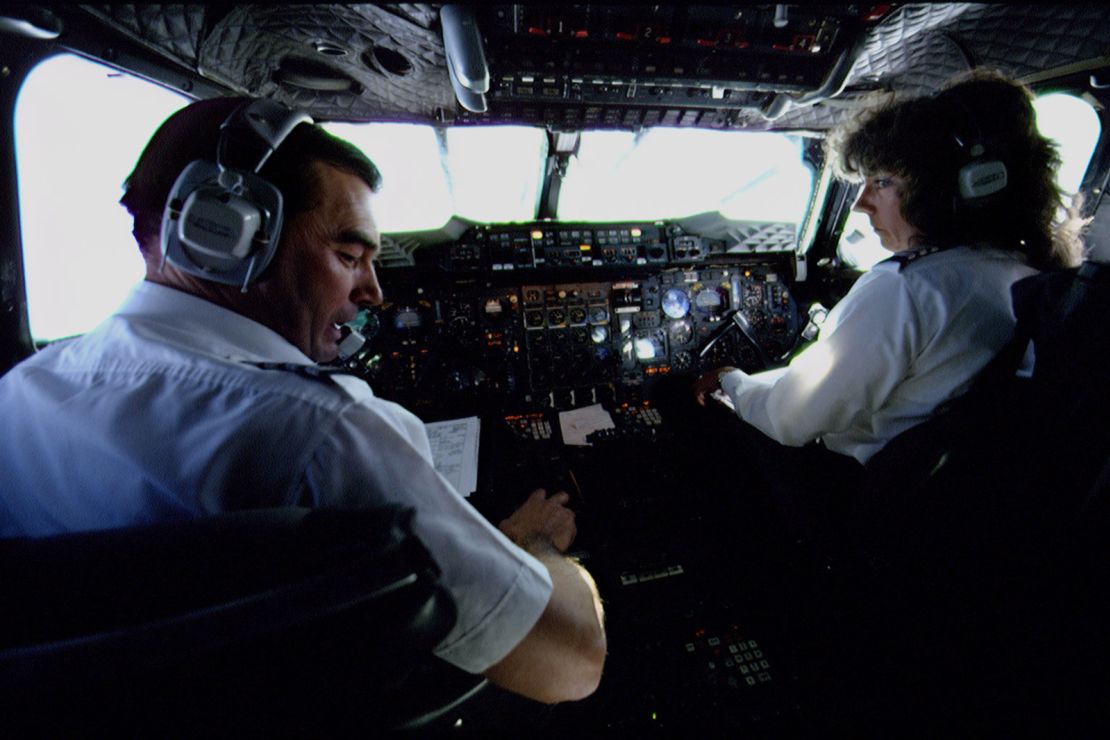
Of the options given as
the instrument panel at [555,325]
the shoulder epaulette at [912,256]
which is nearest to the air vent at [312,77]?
the instrument panel at [555,325]

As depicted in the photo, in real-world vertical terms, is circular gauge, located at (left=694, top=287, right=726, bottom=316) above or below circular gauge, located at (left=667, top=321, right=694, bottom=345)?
above

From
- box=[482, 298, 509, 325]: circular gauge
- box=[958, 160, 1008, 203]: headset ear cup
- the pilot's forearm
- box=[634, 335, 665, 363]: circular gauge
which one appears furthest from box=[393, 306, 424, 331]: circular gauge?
box=[958, 160, 1008, 203]: headset ear cup

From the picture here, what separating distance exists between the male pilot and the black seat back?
8 cm

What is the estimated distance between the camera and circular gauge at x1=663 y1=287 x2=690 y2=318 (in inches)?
94.3

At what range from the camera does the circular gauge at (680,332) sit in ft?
7.98

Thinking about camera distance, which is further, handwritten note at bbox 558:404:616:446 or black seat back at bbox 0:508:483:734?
handwritten note at bbox 558:404:616:446

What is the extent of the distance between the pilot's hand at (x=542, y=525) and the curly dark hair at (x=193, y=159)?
76 centimetres

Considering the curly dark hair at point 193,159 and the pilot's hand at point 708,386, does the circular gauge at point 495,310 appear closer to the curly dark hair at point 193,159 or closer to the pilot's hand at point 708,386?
the pilot's hand at point 708,386

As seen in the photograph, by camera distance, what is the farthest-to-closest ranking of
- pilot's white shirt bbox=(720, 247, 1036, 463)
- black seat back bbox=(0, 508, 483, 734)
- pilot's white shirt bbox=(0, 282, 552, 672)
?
pilot's white shirt bbox=(720, 247, 1036, 463) → pilot's white shirt bbox=(0, 282, 552, 672) → black seat back bbox=(0, 508, 483, 734)

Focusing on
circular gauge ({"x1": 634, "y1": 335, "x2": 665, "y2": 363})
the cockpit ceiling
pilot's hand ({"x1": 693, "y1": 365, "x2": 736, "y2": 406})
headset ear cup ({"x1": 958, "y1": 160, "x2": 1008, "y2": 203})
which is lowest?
pilot's hand ({"x1": 693, "y1": 365, "x2": 736, "y2": 406})

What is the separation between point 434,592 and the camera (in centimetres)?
40

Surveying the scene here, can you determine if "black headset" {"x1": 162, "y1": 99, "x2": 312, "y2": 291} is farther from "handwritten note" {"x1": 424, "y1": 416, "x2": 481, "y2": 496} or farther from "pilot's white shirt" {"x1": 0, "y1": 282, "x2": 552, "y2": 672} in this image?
"handwritten note" {"x1": 424, "y1": 416, "x2": 481, "y2": 496}

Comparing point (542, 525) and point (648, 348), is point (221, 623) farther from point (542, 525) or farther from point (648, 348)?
point (648, 348)

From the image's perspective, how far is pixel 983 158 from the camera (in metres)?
1.20
